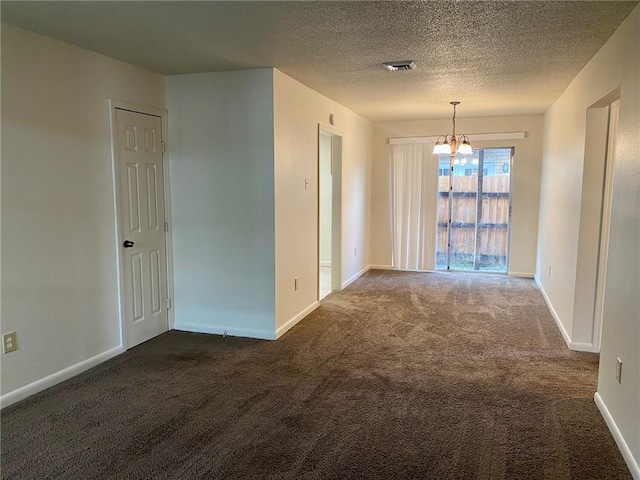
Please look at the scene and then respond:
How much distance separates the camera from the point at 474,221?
7137mm

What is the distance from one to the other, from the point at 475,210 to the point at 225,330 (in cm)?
456

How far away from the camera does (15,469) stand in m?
2.25

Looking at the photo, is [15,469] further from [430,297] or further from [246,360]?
[430,297]

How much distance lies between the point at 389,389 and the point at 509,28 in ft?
8.05

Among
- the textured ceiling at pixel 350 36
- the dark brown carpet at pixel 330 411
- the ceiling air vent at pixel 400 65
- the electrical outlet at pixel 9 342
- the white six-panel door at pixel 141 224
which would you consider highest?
the textured ceiling at pixel 350 36

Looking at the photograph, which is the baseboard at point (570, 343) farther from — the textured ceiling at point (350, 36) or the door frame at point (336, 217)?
the door frame at point (336, 217)

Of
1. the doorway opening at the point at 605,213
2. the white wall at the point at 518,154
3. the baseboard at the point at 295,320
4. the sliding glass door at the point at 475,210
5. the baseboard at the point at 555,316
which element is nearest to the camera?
the doorway opening at the point at 605,213

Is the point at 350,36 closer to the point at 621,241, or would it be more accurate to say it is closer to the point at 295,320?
the point at 621,241

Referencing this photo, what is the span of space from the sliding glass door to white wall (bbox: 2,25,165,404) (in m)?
5.03

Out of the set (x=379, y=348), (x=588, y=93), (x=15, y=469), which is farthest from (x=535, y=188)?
(x=15, y=469)

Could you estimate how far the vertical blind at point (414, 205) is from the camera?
7.14 meters

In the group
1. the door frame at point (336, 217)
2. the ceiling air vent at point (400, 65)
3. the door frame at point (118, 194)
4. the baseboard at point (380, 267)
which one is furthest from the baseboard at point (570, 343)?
the door frame at point (118, 194)

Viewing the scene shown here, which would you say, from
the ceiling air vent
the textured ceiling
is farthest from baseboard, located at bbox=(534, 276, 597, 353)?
the ceiling air vent

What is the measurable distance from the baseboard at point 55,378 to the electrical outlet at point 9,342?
0.90ft
